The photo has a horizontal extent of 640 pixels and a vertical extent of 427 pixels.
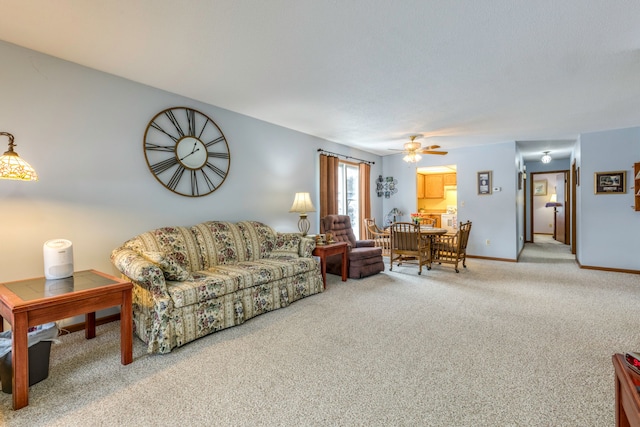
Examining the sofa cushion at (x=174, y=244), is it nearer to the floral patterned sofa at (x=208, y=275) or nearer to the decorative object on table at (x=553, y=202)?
the floral patterned sofa at (x=208, y=275)

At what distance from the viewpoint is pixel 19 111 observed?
2494mm

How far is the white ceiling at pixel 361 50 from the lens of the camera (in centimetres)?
196

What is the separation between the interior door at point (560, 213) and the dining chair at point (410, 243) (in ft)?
21.1

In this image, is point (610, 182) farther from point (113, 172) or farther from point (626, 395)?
point (113, 172)

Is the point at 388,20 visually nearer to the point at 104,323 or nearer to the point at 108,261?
the point at 108,261

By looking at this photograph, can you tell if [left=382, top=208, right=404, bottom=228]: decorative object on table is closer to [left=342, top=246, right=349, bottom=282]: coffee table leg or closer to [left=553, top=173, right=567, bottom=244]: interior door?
[left=342, top=246, right=349, bottom=282]: coffee table leg

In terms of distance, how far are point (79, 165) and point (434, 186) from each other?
8.07 meters

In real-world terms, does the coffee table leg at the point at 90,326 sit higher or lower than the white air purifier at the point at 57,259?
lower

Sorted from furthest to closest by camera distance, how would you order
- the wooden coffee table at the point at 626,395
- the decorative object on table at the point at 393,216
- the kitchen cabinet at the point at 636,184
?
the decorative object on table at the point at 393,216
the kitchen cabinet at the point at 636,184
the wooden coffee table at the point at 626,395

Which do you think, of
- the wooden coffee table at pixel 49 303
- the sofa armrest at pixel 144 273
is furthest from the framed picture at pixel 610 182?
the wooden coffee table at pixel 49 303

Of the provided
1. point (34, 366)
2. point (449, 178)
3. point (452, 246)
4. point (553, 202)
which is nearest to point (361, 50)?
point (34, 366)

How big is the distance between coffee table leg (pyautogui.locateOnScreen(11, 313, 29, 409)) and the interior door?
1131cm

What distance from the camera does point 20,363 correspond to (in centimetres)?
173

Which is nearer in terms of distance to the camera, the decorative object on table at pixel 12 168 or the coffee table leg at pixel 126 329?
the decorative object on table at pixel 12 168
